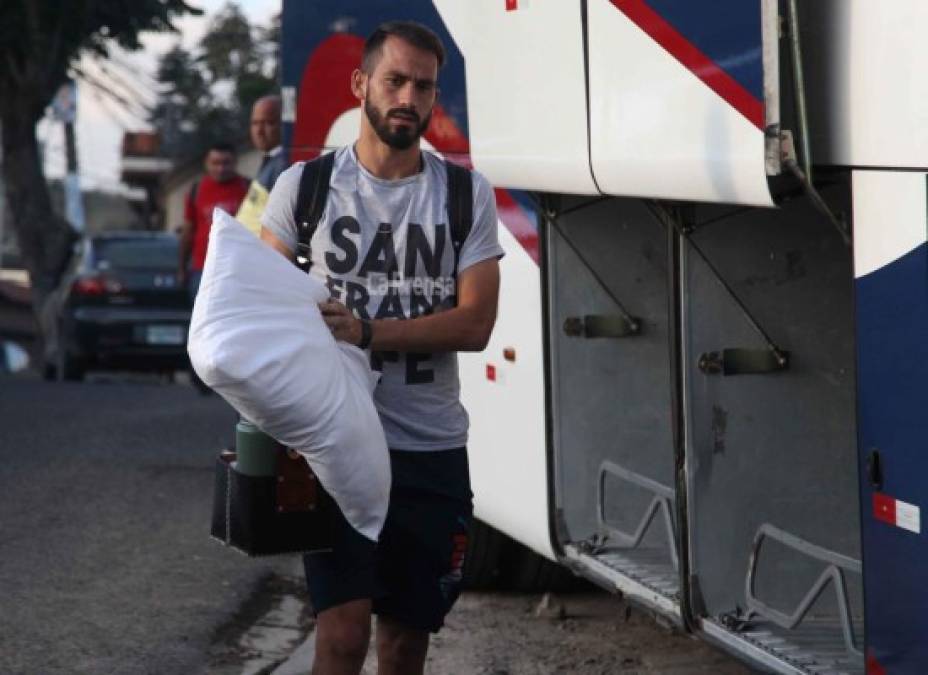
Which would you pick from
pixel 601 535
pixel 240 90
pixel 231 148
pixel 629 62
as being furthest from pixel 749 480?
pixel 240 90

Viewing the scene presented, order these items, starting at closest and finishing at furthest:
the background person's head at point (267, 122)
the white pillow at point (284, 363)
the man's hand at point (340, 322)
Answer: the white pillow at point (284, 363), the man's hand at point (340, 322), the background person's head at point (267, 122)

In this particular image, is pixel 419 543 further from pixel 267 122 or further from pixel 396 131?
pixel 267 122

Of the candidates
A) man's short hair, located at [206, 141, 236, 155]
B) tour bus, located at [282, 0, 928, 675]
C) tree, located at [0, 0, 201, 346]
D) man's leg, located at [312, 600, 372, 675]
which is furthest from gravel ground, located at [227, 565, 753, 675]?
tree, located at [0, 0, 201, 346]

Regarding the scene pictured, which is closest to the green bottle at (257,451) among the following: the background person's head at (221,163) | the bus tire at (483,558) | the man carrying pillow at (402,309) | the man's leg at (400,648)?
the man carrying pillow at (402,309)

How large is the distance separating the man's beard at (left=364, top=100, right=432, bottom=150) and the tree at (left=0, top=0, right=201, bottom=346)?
67.6 feet

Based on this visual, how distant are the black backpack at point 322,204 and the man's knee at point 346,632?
0.74m

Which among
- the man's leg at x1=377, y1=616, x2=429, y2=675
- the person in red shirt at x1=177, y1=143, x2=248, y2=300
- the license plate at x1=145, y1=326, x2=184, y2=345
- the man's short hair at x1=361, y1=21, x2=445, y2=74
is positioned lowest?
the man's leg at x1=377, y1=616, x2=429, y2=675

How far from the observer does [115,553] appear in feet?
26.9

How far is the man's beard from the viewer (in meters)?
4.42

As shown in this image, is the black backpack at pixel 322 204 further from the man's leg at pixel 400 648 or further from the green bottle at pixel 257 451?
the man's leg at pixel 400 648

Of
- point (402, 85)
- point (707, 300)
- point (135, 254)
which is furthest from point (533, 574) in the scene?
point (135, 254)

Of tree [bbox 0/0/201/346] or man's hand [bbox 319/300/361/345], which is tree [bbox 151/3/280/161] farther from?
man's hand [bbox 319/300/361/345]

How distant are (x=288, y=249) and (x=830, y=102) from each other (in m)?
1.20

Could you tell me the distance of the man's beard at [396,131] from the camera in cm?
442
